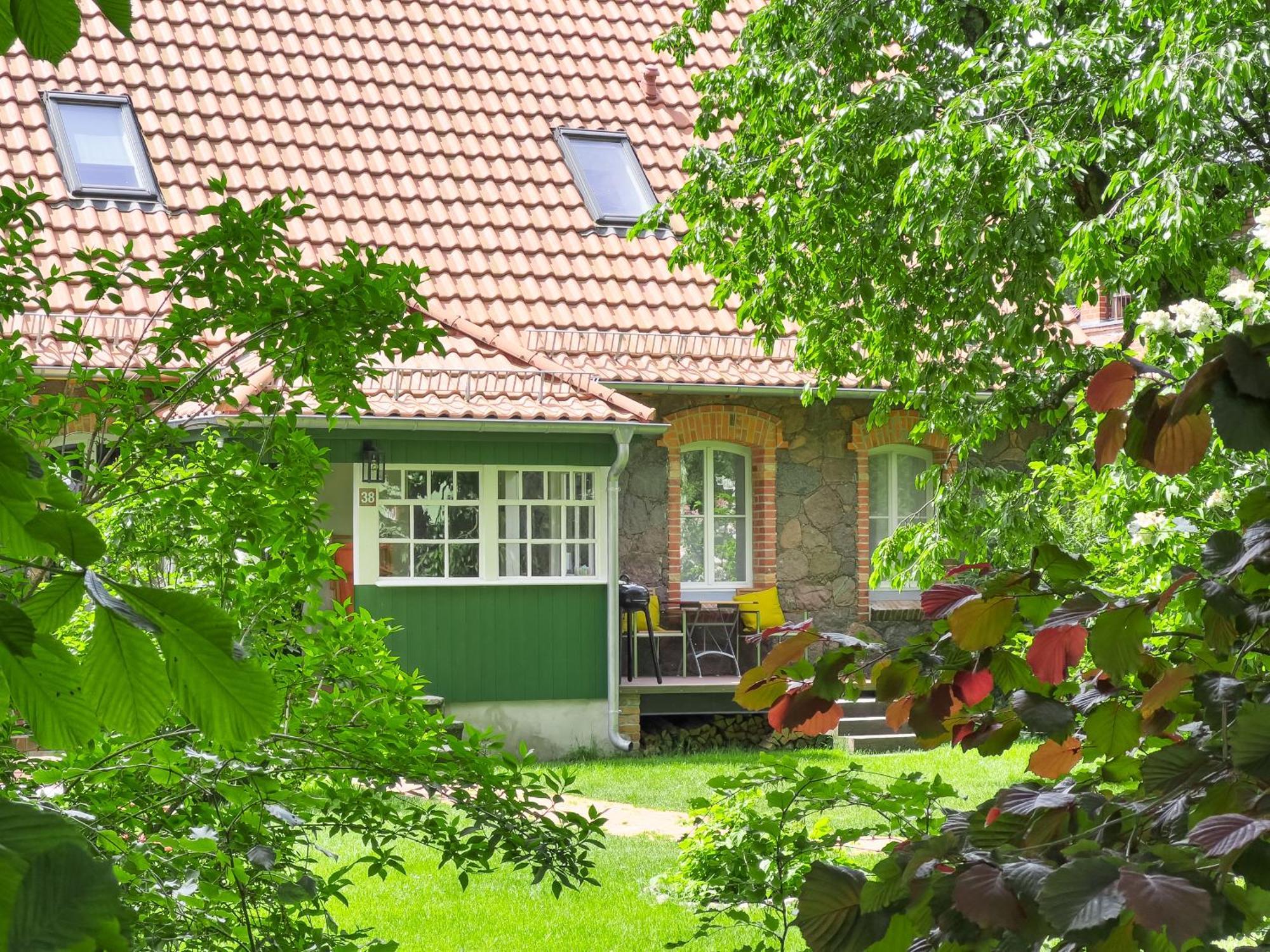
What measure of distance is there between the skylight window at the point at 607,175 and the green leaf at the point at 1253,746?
12.8m

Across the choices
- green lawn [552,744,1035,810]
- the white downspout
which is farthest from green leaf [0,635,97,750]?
the white downspout

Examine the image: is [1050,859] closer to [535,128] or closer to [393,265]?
[393,265]

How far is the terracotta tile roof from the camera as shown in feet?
41.1

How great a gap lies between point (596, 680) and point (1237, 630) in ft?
34.8

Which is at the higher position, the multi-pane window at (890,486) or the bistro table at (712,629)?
the multi-pane window at (890,486)

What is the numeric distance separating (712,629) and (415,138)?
554 cm

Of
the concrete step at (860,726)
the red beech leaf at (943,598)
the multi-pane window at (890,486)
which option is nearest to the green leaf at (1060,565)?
the red beech leaf at (943,598)

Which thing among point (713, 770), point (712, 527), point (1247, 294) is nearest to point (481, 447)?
point (712, 527)

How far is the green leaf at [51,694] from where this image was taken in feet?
2.42

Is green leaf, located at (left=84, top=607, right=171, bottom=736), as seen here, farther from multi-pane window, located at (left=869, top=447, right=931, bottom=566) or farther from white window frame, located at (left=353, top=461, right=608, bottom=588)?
multi-pane window, located at (left=869, top=447, right=931, bottom=566)

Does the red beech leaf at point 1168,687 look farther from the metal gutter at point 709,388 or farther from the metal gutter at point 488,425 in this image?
the metal gutter at point 709,388

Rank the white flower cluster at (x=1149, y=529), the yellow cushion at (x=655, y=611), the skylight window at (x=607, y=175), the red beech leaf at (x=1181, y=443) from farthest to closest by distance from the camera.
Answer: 1. the skylight window at (x=607, y=175)
2. the yellow cushion at (x=655, y=611)
3. the white flower cluster at (x=1149, y=529)
4. the red beech leaf at (x=1181, y=443)

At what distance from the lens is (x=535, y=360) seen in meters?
12.3

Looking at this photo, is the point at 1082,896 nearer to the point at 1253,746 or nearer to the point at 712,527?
the point at 1253,746
